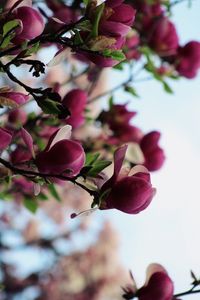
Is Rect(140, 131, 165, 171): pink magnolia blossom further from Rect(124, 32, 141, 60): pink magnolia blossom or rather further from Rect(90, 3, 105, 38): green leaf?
Rect(90, 3, 105, 38): green leaf

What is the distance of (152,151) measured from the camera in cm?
131

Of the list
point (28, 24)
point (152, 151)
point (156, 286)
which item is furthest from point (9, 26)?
point (152, 151)

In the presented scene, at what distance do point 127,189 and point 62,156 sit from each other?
0.10 m

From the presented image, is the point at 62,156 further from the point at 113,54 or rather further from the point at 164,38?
the point at 164,38

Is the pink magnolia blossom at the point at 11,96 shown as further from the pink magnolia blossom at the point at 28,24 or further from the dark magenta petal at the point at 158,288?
the dark magenta petal at the point at 158,288

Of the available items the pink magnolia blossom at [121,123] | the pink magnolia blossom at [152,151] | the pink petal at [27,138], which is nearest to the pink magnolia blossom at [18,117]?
the pink magnolia blossom at [121,123]

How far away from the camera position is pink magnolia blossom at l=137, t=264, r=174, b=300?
0.87 metres

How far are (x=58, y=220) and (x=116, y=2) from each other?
20.2 ft

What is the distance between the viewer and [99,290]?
633 centimetres

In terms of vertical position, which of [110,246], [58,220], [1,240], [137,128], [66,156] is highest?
[66,156]

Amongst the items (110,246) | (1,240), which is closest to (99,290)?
(110,246)

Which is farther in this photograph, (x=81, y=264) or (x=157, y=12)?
(x=81, y=264)

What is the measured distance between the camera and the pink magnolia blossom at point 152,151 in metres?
1.29

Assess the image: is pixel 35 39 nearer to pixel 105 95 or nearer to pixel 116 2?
pixel 116 2
